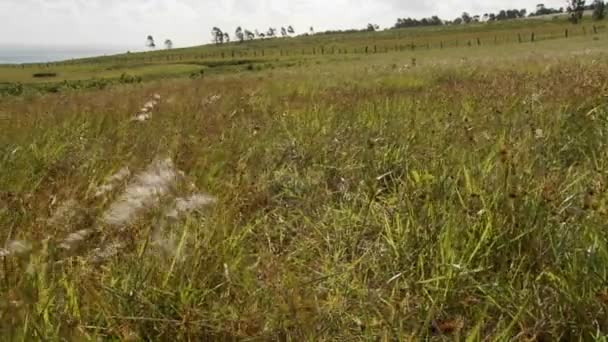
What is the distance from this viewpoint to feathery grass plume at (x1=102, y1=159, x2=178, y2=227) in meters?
2.76

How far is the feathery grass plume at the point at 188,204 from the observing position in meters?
2.74

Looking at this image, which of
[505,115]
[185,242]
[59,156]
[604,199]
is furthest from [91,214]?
[505,115]

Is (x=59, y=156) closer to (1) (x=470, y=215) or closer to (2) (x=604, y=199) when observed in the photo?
(1) (x=470, y=215)

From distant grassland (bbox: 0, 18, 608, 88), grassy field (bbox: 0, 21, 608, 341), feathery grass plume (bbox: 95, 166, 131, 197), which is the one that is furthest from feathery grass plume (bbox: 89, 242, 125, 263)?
distant grassland (bbox: 0, 18, 608, 88)

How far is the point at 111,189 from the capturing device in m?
3.23

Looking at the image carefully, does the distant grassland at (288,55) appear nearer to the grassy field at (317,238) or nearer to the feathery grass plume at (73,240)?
the grassy field at (317,238)

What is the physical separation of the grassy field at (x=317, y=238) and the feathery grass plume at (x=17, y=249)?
0.05 ft

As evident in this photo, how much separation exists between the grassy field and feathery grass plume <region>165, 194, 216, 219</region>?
0.7 inches

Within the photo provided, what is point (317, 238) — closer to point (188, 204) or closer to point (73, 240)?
point (188, 204)

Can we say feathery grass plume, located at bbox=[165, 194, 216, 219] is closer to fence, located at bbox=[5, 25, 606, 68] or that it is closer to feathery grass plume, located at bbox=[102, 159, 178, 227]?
feathery grass plume, located at bbox=[102, 159, 178, 227]

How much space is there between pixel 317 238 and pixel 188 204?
2.79ft

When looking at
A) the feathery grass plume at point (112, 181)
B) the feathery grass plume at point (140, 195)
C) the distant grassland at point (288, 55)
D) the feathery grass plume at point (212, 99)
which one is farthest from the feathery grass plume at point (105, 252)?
the distant grassland at point (288, 55)

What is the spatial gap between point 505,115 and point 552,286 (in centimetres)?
321

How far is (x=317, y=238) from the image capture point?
2.88m
